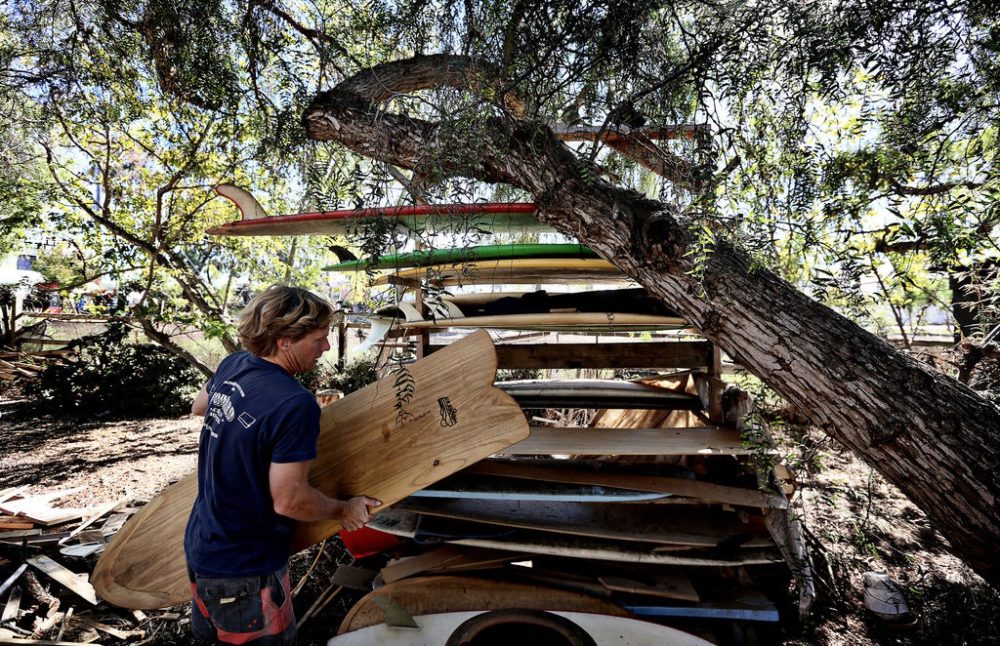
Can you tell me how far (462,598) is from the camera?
8.96 feet

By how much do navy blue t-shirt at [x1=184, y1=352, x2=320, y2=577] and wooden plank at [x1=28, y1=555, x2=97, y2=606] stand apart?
7.76ft

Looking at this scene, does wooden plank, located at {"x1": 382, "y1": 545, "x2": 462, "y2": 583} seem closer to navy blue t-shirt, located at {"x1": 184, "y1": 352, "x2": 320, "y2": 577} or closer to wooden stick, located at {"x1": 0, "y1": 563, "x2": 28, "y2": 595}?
navy blue t-shirt, located at {"x1": 184, "y1": 352, "x2": 320, "y2": 577}

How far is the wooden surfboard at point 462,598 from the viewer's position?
2.63 metres

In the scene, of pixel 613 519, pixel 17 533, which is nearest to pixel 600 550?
pixel 613 519

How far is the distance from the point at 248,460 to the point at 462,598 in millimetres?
1594

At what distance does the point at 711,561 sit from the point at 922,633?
4.74 feet

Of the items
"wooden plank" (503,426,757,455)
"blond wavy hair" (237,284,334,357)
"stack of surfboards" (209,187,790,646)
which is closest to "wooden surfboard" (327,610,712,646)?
"stack of surfboards" (209,187,790,646)

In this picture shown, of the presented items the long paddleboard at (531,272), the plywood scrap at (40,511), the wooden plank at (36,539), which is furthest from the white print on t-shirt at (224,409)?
the plywood scrap at (40,511)

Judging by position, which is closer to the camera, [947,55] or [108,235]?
[947,55]

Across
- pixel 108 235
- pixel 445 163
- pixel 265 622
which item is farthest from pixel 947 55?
pixel 108 235

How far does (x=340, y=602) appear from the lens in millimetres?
3436

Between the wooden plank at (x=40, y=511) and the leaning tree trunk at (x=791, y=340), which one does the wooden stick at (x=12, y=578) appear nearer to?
the wooden plank at (x=40, y=511)

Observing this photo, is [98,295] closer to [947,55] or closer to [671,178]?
[671,178]

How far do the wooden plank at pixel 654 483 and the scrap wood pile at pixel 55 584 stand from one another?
98.3 inches
